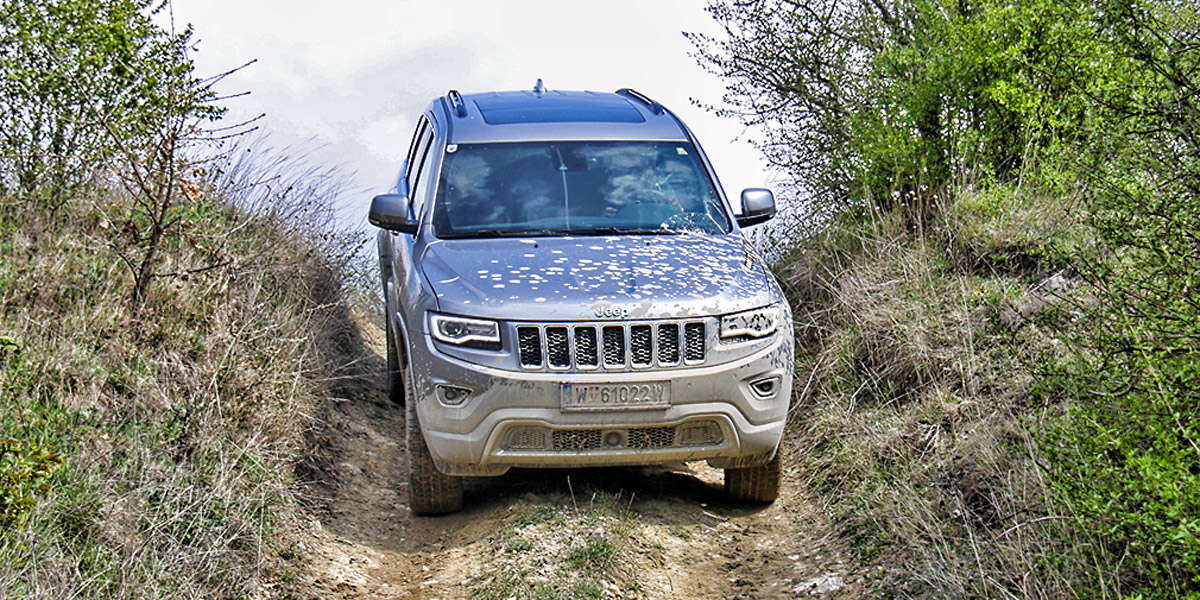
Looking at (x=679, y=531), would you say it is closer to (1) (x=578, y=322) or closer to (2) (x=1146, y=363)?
(1) (x=578, y=322)

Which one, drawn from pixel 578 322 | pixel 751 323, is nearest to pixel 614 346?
pixel 578 322

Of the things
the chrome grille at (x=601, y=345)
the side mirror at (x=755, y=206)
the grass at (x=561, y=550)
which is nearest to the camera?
the grass at (x=561, y=550)

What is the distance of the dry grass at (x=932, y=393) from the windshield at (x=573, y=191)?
58.1 inches

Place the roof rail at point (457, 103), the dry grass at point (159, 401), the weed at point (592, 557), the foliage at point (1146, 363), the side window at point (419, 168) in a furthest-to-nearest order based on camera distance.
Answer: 1. the roof rail at point (457, 103)
2. the side window at point (419, 168)
3. the weed at point (592, 557)
4. the dry grass at point (159, 401)
5. the foliage at point (1146, 363)

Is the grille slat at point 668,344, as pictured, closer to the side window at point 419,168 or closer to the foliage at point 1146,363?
the foliage at point 1146,363

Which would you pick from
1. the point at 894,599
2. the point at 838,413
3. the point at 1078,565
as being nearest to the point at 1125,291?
the point at 1078,565

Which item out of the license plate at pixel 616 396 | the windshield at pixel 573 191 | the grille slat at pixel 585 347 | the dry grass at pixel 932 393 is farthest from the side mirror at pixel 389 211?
the dry grass at pixel 932 393

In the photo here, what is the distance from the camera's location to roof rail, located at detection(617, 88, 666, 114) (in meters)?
7.31

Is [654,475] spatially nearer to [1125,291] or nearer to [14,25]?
[1125,291]

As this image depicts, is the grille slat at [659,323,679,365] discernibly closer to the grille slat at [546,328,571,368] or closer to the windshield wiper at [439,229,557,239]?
the grille slat at [546,328,571,368]

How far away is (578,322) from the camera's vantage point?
519 centimetres

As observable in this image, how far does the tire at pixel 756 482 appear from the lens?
20.0 ft

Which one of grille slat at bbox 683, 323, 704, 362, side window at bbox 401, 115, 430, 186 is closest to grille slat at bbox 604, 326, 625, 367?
grille slat at bbox 683, 323, 704, 362

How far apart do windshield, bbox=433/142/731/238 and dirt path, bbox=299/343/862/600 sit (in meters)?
1.51
